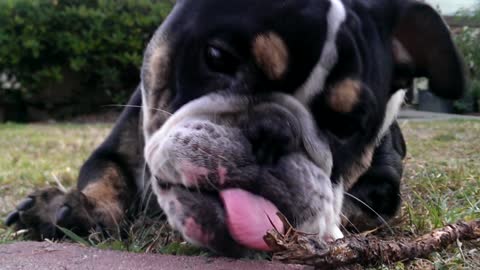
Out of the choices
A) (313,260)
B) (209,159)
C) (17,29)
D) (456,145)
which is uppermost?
(209,159)

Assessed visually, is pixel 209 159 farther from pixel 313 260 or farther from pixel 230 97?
pixel 313 260

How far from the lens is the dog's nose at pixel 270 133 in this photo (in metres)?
1.99

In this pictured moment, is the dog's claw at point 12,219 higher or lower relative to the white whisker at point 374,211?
higher

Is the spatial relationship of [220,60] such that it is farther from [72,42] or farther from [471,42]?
[72,42]

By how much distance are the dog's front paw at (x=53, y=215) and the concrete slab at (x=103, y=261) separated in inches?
10.9

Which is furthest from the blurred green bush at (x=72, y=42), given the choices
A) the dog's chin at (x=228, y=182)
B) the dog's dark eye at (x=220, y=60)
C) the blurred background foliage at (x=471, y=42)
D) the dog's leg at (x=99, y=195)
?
the dog's chin at (x=228, y=182)

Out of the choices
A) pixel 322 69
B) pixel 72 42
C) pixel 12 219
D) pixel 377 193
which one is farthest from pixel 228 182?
pixel 72 42

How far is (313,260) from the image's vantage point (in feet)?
5.33

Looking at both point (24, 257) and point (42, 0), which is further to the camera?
point (42, 0)

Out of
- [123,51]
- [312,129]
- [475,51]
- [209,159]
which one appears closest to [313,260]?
[209,159]

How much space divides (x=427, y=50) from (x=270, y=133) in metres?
1.24

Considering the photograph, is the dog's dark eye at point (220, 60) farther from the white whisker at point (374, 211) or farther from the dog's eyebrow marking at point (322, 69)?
the white whisker at point (374, 211)

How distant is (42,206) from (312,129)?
1070mm

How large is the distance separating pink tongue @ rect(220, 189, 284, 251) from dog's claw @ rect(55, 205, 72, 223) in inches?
30.1
